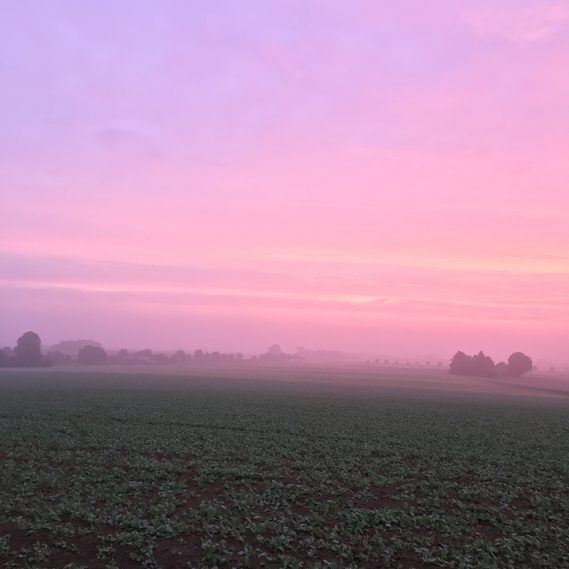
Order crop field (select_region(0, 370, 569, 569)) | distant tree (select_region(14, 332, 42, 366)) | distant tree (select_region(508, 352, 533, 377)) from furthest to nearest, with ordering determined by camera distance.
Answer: distant tree (select_region(508, 352, 533, 377)) < distant tree (select_region(14, 332, 42, 366)) < crop field (select_region(0, 370, 569, 569))

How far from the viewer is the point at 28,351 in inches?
6895

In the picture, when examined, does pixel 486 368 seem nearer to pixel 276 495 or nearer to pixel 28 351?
pixel 28 351

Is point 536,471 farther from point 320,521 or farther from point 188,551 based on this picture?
point 188,551

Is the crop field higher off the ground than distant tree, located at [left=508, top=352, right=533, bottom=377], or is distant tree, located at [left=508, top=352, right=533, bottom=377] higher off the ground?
the crop field

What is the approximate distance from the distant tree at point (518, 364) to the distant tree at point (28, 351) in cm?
18680

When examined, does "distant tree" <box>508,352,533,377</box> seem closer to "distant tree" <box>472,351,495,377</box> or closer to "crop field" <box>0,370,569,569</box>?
"distant tree" <box>472,351,495,377</box>

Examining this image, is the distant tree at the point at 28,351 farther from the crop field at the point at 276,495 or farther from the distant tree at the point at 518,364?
the distant tree at the point at 518,364

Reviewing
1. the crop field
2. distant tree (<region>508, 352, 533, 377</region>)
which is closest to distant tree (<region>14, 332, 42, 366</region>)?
the crop field

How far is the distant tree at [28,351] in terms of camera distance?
174m

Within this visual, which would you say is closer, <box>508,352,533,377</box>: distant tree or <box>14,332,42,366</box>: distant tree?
<box>14,332,42,366</box>: distant tree

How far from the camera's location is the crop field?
16500mm

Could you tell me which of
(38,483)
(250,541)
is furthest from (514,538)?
(38,483)

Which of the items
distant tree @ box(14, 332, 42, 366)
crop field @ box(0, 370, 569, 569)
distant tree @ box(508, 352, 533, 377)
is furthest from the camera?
distant tree @ box(508, 352, 533, 377)

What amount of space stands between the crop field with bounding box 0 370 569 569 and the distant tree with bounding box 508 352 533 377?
170 meters
